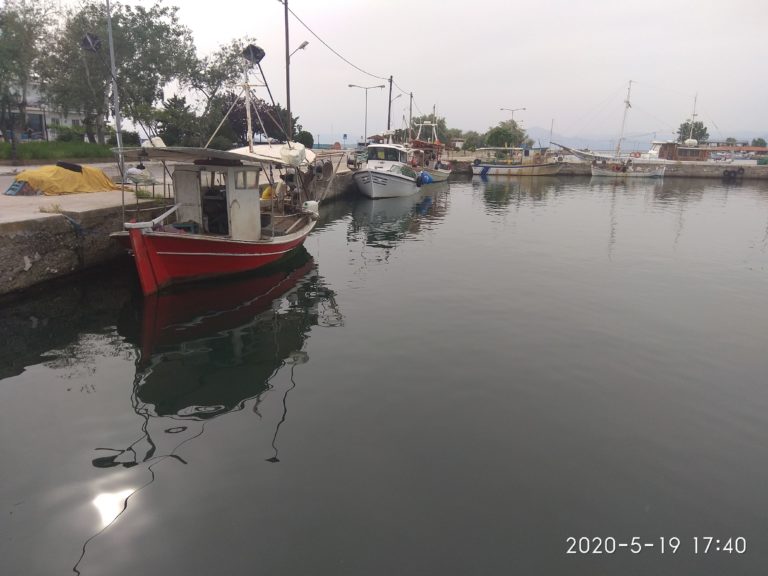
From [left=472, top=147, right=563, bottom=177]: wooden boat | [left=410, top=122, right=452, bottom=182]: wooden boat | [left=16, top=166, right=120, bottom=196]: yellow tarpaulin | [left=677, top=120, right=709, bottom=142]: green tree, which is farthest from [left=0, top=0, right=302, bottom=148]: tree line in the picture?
[left=677, top=120, right=709, bottom=142]: green tree

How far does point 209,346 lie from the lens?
9.59 metres

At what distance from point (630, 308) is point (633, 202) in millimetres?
30239

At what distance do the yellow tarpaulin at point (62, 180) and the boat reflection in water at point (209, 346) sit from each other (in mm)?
8402

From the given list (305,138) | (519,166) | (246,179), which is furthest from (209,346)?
(519,166)

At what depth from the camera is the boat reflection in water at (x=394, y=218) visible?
74.1 feet

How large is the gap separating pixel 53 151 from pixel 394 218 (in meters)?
21.1

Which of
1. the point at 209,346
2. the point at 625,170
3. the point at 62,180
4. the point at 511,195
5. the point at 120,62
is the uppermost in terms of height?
the point at 120,62

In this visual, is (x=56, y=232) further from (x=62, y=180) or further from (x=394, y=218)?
(x=394, y=218)

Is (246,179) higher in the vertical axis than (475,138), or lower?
lower

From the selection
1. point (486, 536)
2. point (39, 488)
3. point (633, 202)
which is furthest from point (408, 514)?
point (633, 202)

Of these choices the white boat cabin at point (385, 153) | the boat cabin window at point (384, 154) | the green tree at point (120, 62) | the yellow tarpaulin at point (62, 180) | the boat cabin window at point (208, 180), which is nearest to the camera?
the boat cabin window at point (208, 180)

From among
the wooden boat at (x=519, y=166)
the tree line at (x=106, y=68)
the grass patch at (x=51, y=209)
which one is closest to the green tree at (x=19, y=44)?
the tree line at (x=106, y=68)

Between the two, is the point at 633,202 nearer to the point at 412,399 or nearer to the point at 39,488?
the point at 412,399

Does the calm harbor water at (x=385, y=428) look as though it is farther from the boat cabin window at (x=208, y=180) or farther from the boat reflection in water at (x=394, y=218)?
the boat reflection in water at (x=394, y=218)
